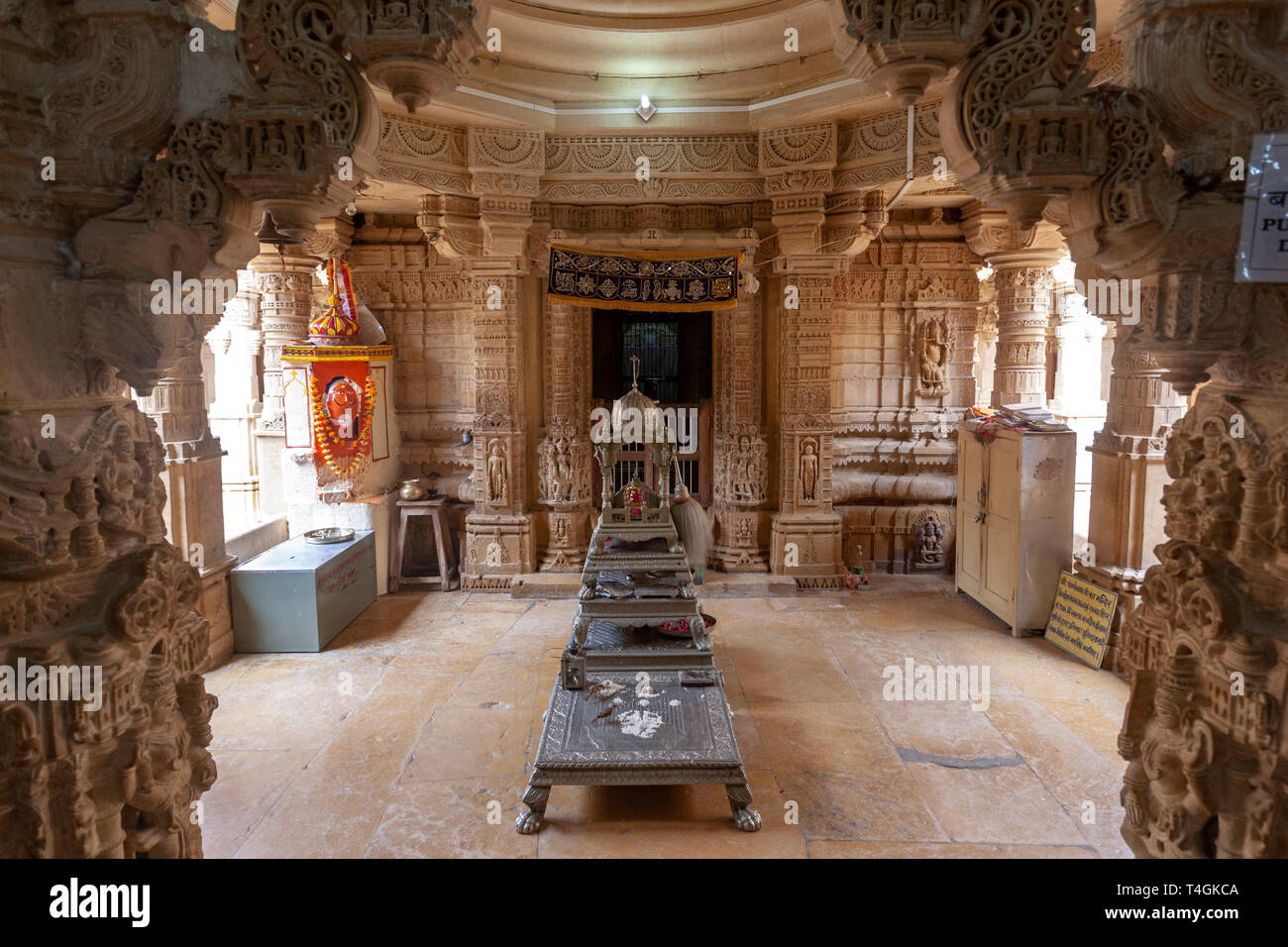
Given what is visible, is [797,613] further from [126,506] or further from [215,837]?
[126,506]

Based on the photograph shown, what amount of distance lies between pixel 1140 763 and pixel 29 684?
143 inches

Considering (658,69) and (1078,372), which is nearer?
(658,69)

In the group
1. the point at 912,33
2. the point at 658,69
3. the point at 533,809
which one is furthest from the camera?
the point at 658,69

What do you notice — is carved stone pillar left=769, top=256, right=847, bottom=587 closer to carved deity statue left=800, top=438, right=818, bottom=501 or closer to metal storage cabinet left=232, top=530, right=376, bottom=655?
carved deity statue left=800, top=438, right=818, bottom=501

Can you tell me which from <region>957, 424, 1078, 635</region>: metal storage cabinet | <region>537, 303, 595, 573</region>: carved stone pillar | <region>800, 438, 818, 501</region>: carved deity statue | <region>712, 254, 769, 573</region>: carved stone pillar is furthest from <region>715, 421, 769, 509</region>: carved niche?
<region>957, 424, 1078, 635</region>: metal storage cabinet

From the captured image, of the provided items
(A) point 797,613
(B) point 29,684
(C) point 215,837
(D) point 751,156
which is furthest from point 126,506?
(D) point 751,156

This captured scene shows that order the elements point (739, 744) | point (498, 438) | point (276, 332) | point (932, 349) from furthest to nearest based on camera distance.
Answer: point (932, 349) < point (498, 438) < point (276, 332) < point (739, 744)

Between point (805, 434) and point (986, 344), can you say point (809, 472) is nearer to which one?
point (805, 434)

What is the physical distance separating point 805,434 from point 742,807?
544 cm

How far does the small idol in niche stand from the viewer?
8.11 m

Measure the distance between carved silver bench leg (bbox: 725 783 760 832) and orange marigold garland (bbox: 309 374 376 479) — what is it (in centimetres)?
571

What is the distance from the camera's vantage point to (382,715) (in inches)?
223

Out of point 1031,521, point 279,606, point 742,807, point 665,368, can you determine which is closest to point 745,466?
point 665,368

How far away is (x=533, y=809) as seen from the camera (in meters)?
4.22
